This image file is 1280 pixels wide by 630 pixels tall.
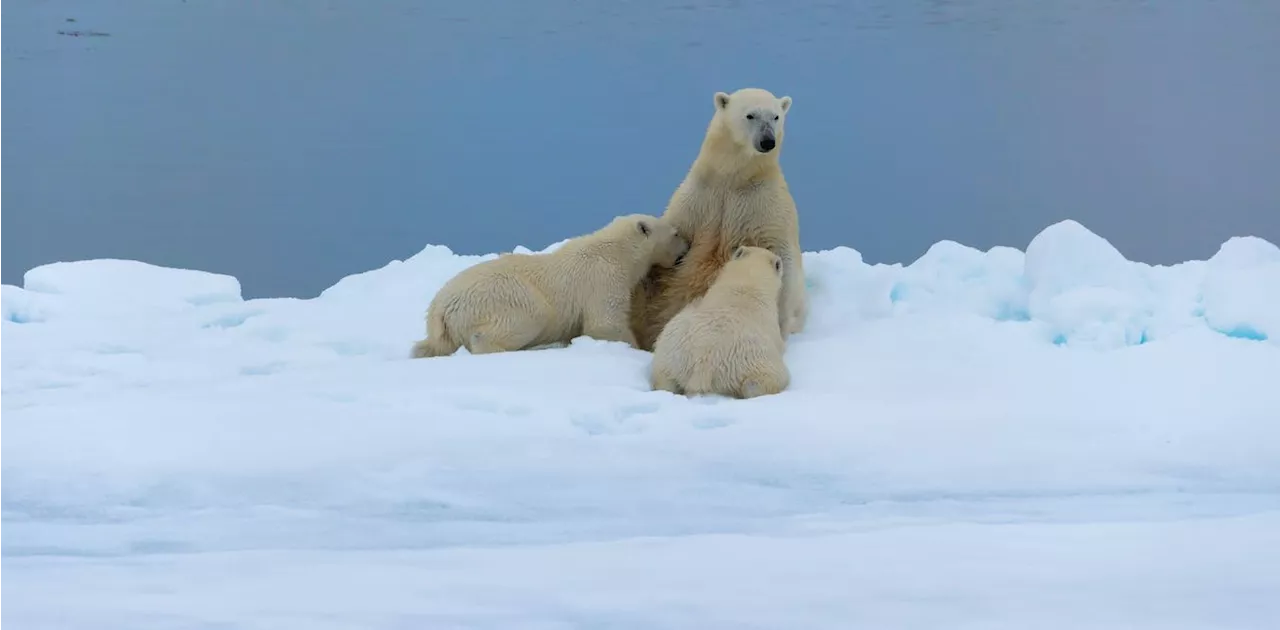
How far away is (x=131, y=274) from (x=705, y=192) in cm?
375

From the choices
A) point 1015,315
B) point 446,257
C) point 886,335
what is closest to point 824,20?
point 446,257

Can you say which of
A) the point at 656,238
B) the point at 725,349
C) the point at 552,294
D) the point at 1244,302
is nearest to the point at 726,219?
the point at 656,238

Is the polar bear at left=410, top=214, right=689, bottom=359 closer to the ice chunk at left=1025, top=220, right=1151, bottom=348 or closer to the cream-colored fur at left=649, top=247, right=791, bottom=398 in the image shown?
the cream-colored fur at left=649, top=247, right=791, bottom=398

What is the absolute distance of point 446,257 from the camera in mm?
6273

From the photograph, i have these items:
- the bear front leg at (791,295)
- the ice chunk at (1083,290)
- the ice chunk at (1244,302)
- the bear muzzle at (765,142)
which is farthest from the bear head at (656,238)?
the ice chunk at (1244,302)

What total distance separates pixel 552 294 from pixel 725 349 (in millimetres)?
926

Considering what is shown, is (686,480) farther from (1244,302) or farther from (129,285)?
(129,285)

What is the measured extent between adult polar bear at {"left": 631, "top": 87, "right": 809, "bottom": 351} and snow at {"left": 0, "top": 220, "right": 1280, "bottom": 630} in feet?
1.19

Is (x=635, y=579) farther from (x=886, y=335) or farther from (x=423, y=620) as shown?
(x=886, y=335)

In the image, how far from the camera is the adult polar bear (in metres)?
3.95

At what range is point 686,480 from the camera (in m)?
2.36

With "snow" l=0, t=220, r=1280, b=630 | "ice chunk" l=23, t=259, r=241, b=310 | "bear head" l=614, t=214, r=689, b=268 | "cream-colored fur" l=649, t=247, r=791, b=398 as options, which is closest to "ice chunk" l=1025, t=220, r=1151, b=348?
"snow" l=0, t=220, r=1280, b=630

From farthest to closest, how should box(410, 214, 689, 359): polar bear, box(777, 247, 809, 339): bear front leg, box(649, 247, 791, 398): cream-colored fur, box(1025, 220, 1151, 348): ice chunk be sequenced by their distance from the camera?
box(777, 247, 809, 339): bear front leg → box(1025, 220, 1151, 348): ice chunk → box(410, 214, 689, 359): polar bear → box(649, 247, 791, 398): cream-colored fur

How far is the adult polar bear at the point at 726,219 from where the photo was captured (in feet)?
13.0
